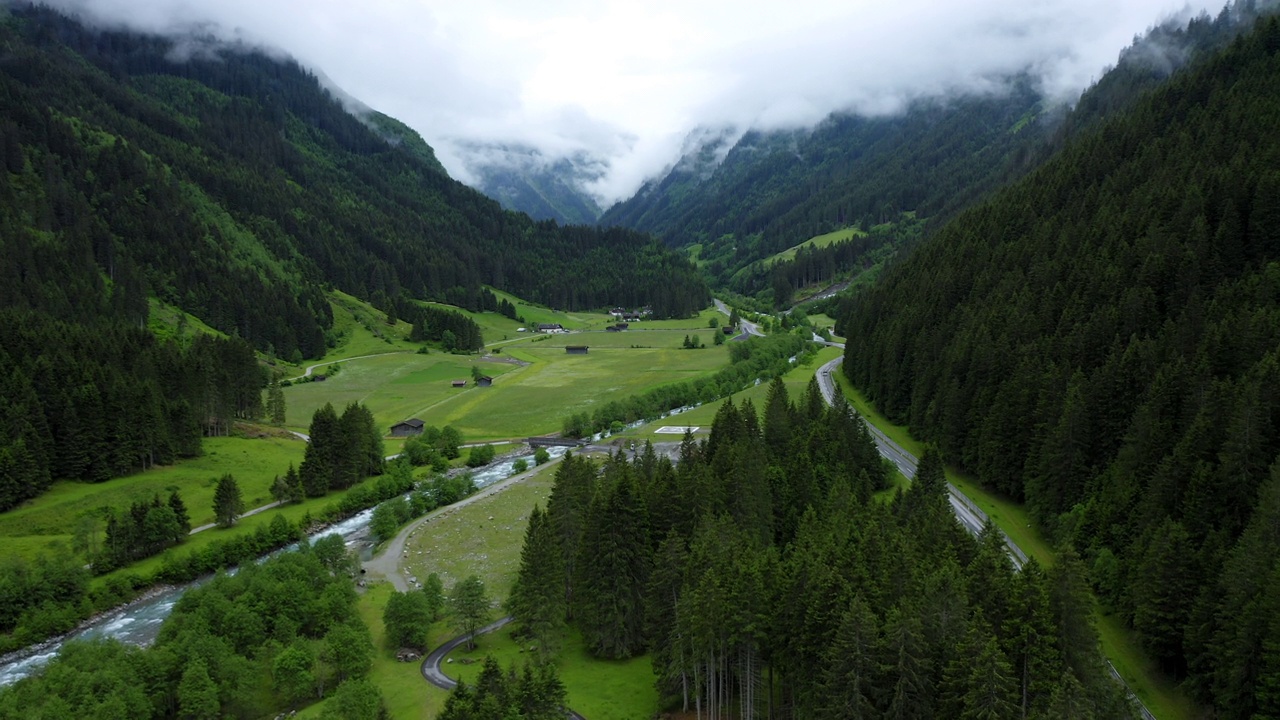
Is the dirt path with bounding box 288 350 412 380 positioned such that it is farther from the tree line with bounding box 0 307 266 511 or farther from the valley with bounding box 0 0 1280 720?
the tree line with bounding box 0 307 266 511

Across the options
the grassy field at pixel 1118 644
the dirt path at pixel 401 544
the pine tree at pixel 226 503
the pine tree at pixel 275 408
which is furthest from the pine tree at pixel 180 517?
the grassy field at pixel 1118 644

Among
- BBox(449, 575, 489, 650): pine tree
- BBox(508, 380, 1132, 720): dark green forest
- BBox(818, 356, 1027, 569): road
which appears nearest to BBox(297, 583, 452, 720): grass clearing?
BBox(449, 575, 489, 650): pine tree

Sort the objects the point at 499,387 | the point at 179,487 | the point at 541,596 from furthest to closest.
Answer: the point at 499,387
the point at 179,487
the point at 541,596

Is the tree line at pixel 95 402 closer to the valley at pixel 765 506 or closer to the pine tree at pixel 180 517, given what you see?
→ the valley at pixel 765 506

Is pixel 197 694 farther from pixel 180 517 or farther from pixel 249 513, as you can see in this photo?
pixel 249 513

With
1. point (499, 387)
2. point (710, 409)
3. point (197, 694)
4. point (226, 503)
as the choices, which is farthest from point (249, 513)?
point (499, 387)

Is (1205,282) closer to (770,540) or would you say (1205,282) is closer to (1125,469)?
(1125,469)

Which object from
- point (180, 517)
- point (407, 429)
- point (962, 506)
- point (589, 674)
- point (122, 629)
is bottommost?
point (589, 674)
